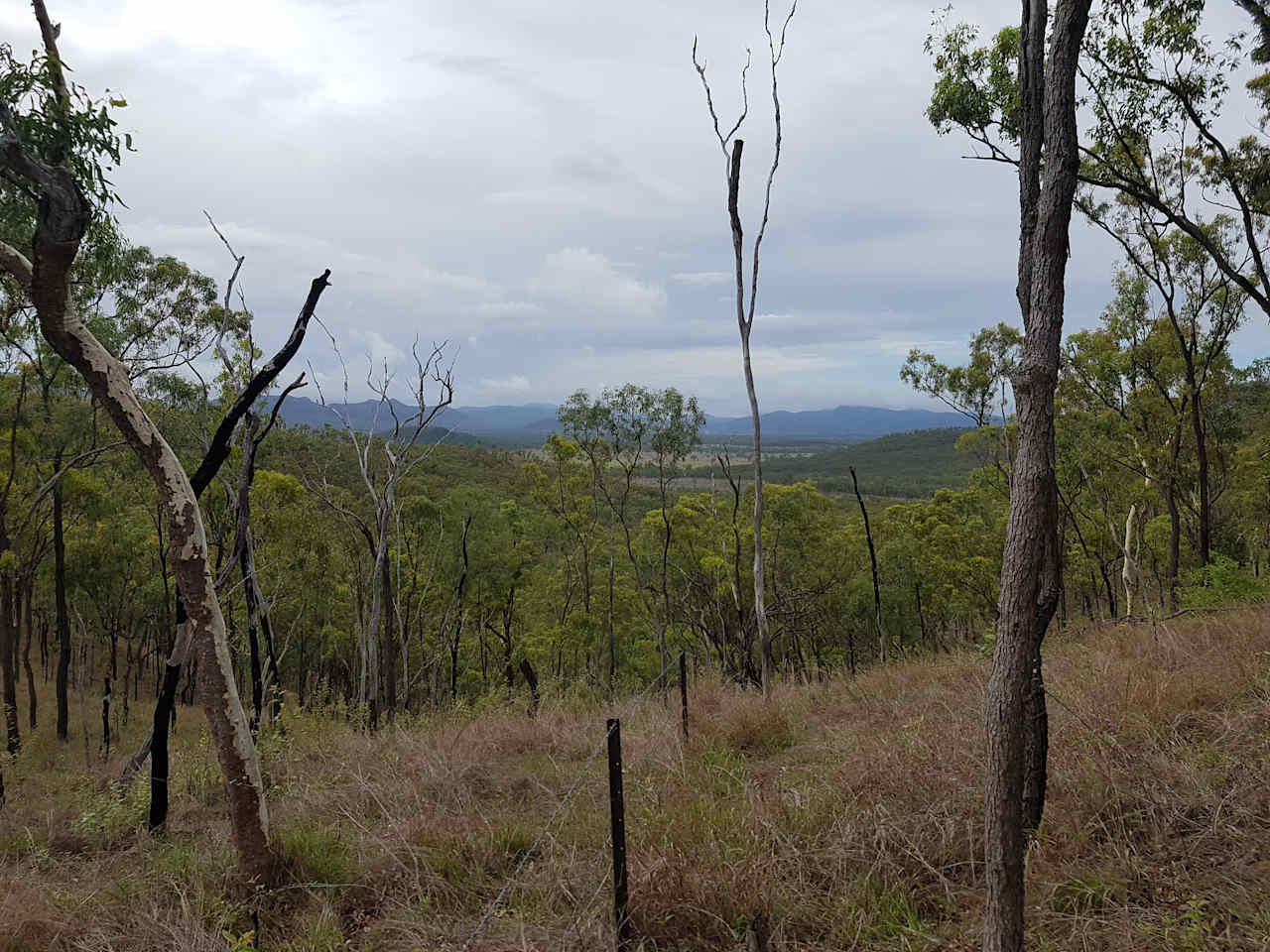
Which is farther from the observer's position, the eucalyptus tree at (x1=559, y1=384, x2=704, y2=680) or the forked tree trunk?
the eucalyptus tree at (x1=559, y1=384, x2=704, y2=680)

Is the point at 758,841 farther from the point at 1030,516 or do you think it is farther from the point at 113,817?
the point at 113,817

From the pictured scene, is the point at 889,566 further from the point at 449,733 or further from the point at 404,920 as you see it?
the point at 404,920

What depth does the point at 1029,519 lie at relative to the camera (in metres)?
2.46

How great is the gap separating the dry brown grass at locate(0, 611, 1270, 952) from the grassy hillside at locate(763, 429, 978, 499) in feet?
257

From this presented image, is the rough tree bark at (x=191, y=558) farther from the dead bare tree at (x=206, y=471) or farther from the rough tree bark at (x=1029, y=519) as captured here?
the rough tree bark at (x=1029, y=519)

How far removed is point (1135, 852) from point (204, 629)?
506 cm

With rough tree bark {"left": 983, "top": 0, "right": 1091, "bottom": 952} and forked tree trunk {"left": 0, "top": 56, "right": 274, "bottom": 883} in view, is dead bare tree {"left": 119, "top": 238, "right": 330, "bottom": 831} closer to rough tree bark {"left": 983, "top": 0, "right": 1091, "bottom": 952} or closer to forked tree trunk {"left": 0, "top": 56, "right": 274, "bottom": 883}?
forked tree trunk {"left": 0, "top": 56, "right": 274, "bottom": 883}

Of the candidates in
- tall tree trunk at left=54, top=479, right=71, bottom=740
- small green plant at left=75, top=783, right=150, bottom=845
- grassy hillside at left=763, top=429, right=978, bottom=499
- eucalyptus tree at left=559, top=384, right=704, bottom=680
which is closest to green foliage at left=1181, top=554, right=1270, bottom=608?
small green plant at left=75, top=783, right=150, bottom=845

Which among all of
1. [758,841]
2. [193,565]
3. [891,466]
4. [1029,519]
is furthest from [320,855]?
[891,466]

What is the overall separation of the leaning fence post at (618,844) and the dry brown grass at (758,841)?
8cm

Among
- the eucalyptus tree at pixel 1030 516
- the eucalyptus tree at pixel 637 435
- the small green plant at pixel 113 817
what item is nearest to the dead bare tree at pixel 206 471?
the small green plant at pixel 113 817

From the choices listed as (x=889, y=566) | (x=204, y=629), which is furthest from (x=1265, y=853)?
(x=889, y=566)

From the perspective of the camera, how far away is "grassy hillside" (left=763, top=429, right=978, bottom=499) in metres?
90.6

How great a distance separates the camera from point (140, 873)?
4500 millimetres
